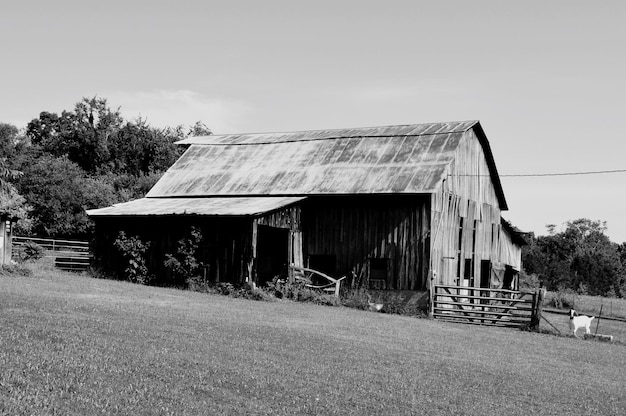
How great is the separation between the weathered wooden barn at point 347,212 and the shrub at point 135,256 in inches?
17.1

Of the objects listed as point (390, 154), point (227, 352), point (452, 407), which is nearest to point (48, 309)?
point (227, 352)

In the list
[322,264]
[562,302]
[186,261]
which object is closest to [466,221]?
[322,264]

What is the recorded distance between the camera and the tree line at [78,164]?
202 ft

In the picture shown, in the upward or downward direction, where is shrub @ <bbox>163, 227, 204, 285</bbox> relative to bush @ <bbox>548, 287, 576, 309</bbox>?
upward

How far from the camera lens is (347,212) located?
117ft

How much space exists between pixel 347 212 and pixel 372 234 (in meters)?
1.64

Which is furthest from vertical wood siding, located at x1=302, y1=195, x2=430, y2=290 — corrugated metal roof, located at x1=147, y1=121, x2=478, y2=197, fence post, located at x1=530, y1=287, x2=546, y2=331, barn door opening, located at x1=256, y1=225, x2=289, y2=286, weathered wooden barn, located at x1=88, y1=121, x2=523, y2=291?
fence post, located at x1=530, y1=287, x2=546, y2=331

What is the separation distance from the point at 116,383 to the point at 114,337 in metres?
3.92

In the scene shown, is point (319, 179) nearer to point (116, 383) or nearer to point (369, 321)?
point (369, 321)

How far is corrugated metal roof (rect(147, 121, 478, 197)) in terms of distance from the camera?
117 feet

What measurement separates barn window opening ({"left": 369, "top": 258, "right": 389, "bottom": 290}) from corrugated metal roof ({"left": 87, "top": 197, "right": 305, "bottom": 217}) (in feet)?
14.3

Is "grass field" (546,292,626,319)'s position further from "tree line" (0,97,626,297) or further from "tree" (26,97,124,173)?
"tree" (26,97,124,173)

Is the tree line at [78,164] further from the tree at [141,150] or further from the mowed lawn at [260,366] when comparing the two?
the mowed lawn at [260,366]

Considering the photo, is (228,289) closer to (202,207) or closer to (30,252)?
(202,207)
